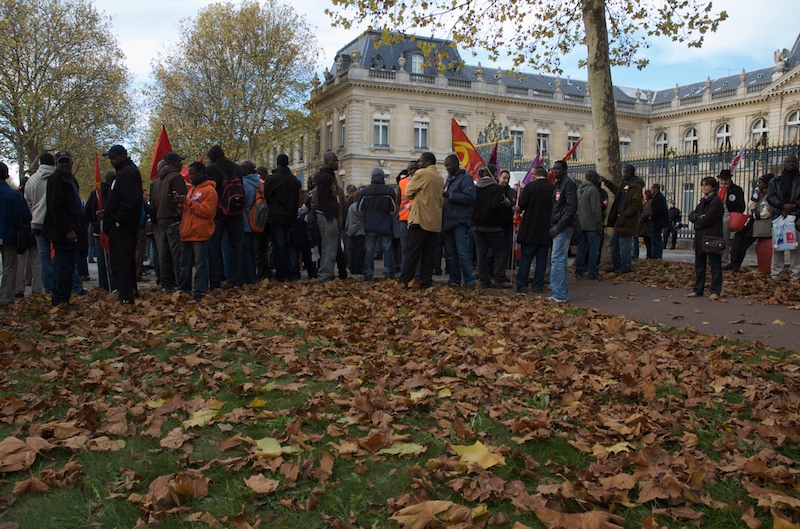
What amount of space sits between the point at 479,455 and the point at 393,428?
0.63 metres

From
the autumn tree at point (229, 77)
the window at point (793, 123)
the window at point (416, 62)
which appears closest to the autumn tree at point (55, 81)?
the autumn tree at point (229, 77)

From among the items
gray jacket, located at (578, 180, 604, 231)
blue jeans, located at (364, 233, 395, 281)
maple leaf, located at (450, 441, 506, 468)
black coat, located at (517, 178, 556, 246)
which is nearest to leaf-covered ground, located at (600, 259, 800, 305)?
gray jacket, located at (578, 180, 604, 231)

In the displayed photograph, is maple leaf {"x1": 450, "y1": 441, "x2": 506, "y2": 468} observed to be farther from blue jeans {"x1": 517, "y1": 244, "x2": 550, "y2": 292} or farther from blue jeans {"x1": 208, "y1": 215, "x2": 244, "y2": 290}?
blue jeans {"x1": 208, "y1": 215, "x2": 244, "y2": 290}

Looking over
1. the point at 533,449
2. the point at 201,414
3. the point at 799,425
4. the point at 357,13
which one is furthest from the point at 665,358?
the point at 357,13

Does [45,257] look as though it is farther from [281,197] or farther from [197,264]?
[281,197]

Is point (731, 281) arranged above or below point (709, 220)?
below

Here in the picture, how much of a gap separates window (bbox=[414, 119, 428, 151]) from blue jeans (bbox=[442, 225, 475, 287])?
148 ft

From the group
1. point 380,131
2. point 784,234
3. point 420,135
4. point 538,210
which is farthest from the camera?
point 420,135

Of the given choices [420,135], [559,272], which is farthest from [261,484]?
[420,135]

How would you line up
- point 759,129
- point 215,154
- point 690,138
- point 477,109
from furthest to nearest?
point 690,138 < point 477,109 < point 759,129 < point 215,154

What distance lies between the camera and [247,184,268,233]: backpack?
11039 millimetres

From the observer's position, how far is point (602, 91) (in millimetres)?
14906

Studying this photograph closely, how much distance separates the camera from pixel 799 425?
159 inches

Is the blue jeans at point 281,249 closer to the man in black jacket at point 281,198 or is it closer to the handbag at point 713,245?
the man in black jacket at point 281,198
